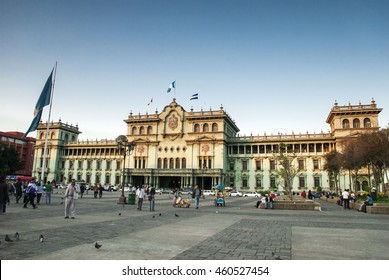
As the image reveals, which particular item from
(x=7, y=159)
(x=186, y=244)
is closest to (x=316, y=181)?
(x=7, y=159)

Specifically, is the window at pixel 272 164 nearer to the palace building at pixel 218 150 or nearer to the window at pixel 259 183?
the palace building at pixel 218 150

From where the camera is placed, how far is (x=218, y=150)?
214 feet

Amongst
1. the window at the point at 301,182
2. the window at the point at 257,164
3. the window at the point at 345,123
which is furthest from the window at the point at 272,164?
the window at the point at 345,123

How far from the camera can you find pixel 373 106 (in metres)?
58.0

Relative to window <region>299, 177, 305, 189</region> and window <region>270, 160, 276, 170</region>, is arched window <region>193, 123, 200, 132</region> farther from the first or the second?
window <region>299, 177, 305, 189</region>

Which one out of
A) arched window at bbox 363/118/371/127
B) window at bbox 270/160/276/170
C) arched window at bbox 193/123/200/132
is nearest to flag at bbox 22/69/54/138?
arched window at bbox 193/123/200/132

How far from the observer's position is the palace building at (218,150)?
60.2 meters

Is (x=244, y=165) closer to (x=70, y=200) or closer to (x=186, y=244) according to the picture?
(x=70, y=200)

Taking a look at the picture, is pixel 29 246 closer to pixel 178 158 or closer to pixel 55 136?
pixel 178 158

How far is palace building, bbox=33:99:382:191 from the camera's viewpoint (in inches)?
2370

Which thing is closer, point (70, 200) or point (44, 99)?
point (70, 200)

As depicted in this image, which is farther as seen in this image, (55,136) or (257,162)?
(55,136)
